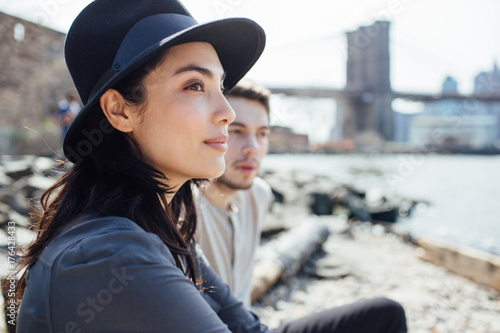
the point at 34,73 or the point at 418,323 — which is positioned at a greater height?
the point at 34,73

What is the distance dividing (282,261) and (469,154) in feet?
127

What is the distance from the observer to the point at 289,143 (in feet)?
96.8

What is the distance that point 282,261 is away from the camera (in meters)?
3.26

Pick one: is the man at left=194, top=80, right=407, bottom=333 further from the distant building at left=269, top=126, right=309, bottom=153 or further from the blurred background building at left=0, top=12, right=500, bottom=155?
the distant building at left=269, top=126, right=309, bottom=153

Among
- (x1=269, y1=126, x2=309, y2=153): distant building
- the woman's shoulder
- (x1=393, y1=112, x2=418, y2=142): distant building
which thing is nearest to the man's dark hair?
the woman's shoulder

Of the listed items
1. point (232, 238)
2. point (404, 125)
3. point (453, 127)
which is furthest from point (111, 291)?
point (404, 125)

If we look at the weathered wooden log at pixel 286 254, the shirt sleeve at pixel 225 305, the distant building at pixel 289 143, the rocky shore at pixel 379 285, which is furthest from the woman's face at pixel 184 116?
the distant building at pixel 289 143

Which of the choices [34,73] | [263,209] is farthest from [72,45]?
[34,73]

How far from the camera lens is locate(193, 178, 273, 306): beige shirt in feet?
5.57

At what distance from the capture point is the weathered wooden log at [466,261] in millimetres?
3041

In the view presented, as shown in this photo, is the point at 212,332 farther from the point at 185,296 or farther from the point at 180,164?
the point at 180,164

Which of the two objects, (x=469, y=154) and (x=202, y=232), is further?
(x=469, y=154)

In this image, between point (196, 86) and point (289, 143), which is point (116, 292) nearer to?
point (196, 86)

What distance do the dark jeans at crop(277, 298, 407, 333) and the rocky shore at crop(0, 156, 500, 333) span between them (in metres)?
1.09
